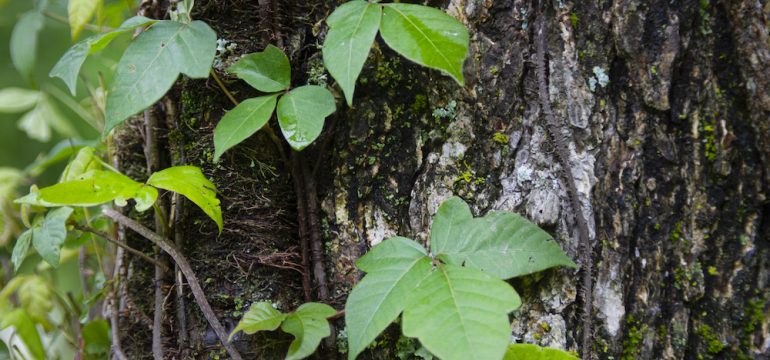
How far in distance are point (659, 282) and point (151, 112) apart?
3.13ft

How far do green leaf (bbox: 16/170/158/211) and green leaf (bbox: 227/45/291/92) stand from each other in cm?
23

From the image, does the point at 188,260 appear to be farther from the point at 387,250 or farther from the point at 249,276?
the point at 387,250

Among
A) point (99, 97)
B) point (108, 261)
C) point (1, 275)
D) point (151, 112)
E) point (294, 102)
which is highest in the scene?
point (294, 102)

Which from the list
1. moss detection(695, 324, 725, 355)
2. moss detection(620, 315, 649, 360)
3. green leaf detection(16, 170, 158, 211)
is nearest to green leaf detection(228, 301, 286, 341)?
green leaf detection(16, 170, 158, 211)

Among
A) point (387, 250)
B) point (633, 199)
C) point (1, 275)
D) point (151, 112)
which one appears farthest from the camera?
point (1, 275)

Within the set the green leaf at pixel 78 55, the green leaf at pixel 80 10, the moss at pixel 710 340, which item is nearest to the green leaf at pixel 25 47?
the green leaf at pixel 80 10

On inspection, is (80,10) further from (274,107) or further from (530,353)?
(530,353)

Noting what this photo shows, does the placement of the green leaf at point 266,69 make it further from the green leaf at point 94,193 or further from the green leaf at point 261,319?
the green leaf at point 261,319

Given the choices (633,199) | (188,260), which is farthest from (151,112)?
(633,199)

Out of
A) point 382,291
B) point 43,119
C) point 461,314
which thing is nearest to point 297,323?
point 382,291

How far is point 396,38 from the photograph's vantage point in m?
0.79

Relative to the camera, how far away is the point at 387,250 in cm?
83

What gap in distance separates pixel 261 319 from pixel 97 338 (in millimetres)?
600

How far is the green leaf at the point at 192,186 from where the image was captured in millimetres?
875
